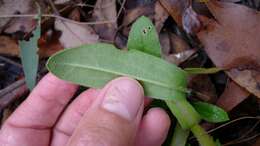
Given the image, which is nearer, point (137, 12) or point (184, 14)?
point (184, 14)

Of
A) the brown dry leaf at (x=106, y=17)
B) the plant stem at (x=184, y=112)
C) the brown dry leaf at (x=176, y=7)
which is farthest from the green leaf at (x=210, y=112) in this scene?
the brown dry leaf at (x=106, y=17)

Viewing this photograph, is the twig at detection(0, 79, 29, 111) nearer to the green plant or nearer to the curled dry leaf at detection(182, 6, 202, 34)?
the green plant

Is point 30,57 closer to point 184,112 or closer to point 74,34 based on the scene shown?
point 74,34

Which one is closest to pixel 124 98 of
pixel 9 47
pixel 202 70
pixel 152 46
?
pixel 152 46

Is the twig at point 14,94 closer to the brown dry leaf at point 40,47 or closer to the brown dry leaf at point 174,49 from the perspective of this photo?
the brown dry leaf at point 40,47

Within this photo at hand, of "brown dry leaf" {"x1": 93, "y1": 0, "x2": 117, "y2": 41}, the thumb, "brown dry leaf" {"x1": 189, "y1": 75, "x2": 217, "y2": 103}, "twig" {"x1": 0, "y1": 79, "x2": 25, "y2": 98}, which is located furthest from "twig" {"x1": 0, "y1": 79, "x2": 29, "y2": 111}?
"brown dry leaf" {"x1": 189, "y1": 75, "x2": 217, "y2": 103}

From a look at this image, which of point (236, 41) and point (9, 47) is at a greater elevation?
point (236, 41)

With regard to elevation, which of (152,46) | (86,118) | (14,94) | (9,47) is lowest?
(14,94)
